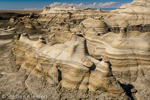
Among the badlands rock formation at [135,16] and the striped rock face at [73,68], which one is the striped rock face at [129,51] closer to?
the striped rock face at [73,68]

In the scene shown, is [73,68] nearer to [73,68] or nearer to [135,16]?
[73,68]

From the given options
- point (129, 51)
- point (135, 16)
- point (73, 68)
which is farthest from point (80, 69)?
point (135, 16)

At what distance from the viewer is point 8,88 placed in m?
→ 7.53

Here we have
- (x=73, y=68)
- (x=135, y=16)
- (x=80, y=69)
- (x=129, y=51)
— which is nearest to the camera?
(x=80, y=69)

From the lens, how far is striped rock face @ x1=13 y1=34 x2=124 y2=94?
6.38 meters

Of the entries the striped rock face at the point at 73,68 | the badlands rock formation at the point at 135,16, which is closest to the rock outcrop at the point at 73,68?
the striped rock face at the point at 73,68

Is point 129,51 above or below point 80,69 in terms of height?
above

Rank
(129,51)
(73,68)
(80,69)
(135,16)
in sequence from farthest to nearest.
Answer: (135,16) < (129,51) < (73,68) < (80,69)

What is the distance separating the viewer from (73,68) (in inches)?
267


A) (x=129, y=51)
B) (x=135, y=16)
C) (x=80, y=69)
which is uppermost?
(x=135, y=16)

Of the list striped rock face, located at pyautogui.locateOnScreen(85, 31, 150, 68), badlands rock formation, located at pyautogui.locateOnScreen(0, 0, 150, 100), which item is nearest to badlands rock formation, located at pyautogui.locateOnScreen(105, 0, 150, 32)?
striped rock face, located at pyautogui.locateOnScreen(85, 31, 150, 68)

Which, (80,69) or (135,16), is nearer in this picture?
(80,69)

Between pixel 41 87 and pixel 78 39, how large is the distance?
15.8ft

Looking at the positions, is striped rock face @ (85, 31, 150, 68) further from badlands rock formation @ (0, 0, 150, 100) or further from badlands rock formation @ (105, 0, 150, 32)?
badlands rock formation @ (105, 0, 150, 32)
